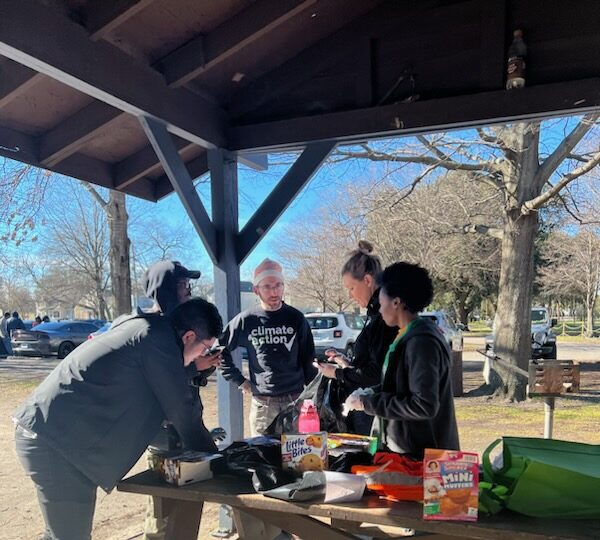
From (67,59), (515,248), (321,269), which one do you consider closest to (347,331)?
(515,248)

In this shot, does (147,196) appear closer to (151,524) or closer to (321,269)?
(151,524)

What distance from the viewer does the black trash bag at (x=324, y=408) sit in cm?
274

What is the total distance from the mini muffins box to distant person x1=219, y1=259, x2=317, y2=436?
1.78 m

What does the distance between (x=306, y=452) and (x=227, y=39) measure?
231cm

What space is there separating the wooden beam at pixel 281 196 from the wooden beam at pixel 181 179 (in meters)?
0.23

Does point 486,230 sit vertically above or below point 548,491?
above

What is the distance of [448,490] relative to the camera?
1.70m

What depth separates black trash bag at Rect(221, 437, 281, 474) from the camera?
218cm

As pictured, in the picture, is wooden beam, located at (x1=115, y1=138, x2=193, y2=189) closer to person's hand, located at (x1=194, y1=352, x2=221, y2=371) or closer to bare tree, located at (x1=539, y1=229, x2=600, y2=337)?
person's hand, located at (x1=194, y1=352, x2=221, y2=371)

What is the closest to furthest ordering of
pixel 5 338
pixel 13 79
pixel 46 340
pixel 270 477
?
pixel 270 477, pixel 13 79, pixel 46 340, pixel 5 338

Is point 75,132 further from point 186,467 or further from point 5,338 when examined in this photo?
point 5,338

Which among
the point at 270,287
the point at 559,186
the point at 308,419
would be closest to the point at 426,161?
the point at 559,186

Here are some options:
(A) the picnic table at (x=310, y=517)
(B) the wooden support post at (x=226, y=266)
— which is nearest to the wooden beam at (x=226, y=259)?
(B) the wooden support post at (x=226, y=266)

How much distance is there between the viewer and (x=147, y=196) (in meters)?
4.72
